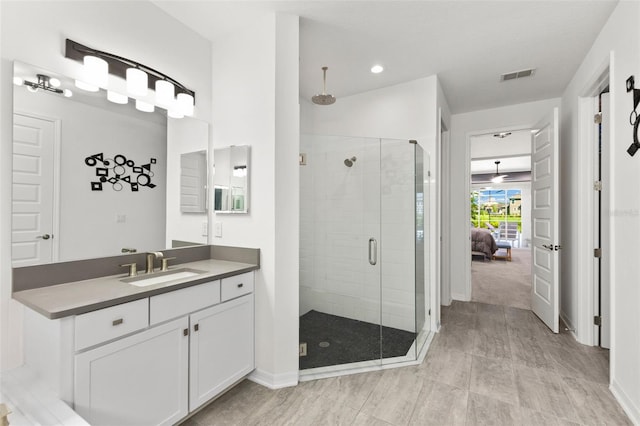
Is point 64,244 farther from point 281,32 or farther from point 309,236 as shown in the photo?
point 281,32

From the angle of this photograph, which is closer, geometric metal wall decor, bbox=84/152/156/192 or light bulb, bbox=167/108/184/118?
geometric metal wall decor, bbox=84/152/156/192

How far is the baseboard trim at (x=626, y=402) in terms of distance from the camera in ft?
5.74

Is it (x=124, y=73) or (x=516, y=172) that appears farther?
(x=516, y=172)

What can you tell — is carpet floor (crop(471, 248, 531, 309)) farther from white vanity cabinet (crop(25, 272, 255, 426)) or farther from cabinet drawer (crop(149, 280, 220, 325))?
cabinet drawer (crop(149, 280, 220, 325))

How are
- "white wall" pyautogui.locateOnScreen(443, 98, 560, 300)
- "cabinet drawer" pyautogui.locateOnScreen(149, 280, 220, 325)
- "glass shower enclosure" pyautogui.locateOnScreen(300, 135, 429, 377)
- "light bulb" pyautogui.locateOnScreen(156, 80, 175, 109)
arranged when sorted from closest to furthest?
"cabinet drawer" pyautogui.locateOnScreen(149, 280, 220, 325), "light bulb" pyautogui.locateOnScreen(156, 80, 175, 109), "glass shower enclosure" pyautogui.locateOnScreen(300, 135, 429, 377), "white wall" pyautogui.locateOnScreen(443, 98, 560, 300)

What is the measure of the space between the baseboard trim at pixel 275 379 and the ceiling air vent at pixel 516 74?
3.53 m

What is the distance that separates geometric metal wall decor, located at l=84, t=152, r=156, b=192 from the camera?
5.87 feet

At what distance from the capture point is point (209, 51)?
2480 mm

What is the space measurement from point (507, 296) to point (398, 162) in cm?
320

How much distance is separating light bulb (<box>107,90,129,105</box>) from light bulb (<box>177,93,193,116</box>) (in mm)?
376

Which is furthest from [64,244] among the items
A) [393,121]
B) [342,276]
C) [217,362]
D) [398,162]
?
[393,121]

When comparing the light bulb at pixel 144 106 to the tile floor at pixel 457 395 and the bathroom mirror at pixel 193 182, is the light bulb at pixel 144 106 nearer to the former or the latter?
the bathroom mirror at pixel 193 182

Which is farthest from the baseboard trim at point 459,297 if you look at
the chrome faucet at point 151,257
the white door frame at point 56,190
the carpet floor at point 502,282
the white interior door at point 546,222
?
the white door frame at point 56,190

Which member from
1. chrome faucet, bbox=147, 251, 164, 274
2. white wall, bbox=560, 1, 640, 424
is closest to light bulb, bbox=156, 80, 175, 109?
chrome faucet, bbox=147, 251, 164, 274
